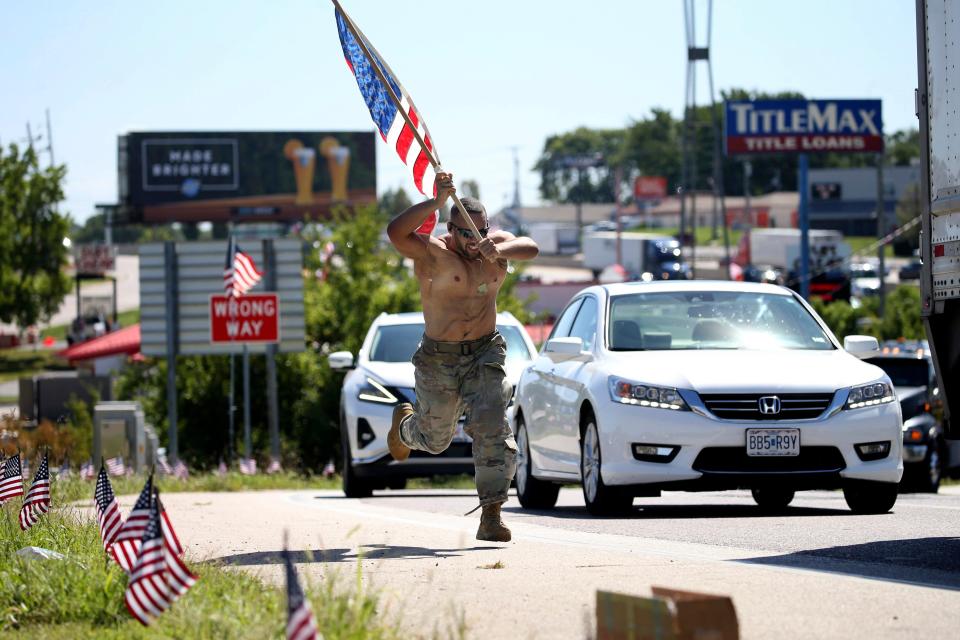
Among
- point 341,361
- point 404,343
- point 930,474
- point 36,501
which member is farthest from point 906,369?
point 36,501

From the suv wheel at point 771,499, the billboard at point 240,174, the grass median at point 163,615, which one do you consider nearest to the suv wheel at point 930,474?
the suv wheel at point 771,499

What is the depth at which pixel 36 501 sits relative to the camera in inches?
346

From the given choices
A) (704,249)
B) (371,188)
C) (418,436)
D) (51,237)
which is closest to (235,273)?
(418,436)

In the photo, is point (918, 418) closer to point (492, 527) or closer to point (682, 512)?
point (682, 512)

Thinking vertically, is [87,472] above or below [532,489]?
below

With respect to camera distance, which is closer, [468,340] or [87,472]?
[468,340]

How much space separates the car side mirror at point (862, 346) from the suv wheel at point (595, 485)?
1.82 metres

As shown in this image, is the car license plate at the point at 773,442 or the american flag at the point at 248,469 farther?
the american flag at the point at 248,469

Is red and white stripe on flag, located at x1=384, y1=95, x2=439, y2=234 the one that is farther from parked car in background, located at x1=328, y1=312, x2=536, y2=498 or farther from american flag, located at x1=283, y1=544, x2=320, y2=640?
american flag, located at x1=283, y1=544, x2=320, y2=640

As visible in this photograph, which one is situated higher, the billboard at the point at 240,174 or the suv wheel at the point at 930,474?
the billboard at the point at 240,174

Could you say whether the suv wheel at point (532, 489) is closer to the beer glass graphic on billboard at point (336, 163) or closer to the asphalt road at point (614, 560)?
the asphalt road at point (614, 560)

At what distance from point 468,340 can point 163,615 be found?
3.64 m

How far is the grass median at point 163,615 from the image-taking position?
17.0 ft

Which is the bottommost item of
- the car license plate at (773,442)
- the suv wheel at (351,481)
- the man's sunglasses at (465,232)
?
the suv wheel at (351,481)
